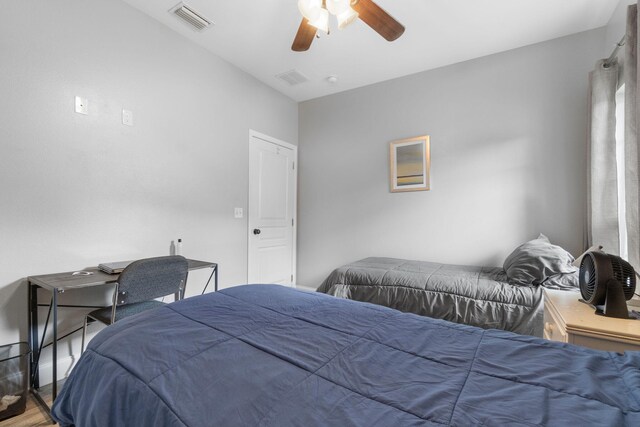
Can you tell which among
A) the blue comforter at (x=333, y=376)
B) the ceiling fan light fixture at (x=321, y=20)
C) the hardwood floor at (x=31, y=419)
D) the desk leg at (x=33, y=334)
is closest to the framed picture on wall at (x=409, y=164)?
the ceiling fan light fixture at (x=321, y=20)

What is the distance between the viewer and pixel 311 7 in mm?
1773

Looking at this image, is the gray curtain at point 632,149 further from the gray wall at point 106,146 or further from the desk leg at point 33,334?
the desk leg at point 33,334

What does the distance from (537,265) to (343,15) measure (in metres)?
2.22

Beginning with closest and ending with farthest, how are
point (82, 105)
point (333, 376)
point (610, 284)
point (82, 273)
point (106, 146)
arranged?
point (333, 376) < point (610, 284) < point (82, 273) < point (82, 105) < point (106, 146)

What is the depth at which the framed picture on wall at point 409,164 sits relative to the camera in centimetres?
340

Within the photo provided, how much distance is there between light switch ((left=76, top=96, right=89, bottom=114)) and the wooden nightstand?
10.2 feet

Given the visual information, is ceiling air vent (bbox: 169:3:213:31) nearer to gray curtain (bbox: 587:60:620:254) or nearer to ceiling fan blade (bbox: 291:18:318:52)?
ceiling fan blade (bbox: 291:18:318:52)

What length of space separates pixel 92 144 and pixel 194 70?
4.03ft

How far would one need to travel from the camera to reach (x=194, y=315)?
122cm

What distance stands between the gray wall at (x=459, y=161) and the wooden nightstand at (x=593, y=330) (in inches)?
68.2

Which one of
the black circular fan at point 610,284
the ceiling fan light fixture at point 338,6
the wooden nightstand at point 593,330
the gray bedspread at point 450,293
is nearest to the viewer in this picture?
the wooden nightstand at point 593,330

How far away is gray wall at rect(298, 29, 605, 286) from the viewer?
277cm

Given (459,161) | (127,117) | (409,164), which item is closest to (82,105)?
(127,117)

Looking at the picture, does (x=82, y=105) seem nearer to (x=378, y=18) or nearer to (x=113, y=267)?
(x=113, y=267)
